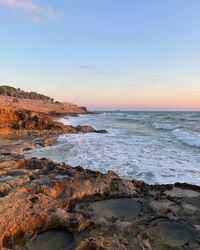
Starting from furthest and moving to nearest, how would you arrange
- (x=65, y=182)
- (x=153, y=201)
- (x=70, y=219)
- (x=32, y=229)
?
(x=65, y=182), (x=153, y=201), (x=70, y=219), (x=32, y=229)

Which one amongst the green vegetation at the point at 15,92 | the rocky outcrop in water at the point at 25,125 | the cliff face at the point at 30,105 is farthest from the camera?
the green vegetation at the point at 15,92

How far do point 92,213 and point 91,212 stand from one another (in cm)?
3

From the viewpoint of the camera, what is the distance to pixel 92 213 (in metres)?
2.92

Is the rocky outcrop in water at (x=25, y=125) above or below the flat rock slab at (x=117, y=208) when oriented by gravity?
above

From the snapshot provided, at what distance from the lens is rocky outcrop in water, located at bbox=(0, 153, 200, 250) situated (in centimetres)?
232

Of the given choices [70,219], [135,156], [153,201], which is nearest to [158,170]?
[135,156]

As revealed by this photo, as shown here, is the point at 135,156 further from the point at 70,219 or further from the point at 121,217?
the point at 70,219

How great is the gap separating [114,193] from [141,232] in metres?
1.21

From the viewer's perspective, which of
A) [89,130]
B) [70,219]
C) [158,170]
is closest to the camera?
[70,219]

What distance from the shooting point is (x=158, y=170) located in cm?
582

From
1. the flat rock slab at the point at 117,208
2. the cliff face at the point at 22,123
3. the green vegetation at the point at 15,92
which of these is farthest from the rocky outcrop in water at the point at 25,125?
the green vegetation at the point at 15,92

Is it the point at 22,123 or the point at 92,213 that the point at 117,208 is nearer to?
the point at 92,213

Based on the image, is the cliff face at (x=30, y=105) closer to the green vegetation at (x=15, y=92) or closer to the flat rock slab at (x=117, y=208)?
the green vegetation at (x=15, y=92)

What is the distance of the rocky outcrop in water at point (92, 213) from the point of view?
7.63 ft
